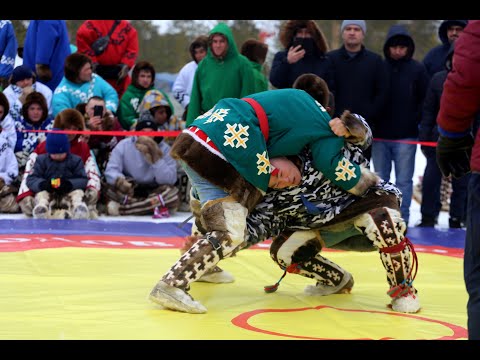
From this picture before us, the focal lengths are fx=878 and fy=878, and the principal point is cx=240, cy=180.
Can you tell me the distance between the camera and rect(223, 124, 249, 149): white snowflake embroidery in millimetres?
4129

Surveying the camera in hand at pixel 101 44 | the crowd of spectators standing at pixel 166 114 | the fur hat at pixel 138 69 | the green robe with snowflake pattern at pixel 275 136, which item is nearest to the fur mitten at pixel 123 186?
the crowd of spectators standing at pixel 166 114

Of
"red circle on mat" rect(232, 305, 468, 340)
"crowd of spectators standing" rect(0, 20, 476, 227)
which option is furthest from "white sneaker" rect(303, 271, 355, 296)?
"crowd of spectators standing" rect(0, 20, 476, 227)

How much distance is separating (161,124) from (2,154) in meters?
1.64

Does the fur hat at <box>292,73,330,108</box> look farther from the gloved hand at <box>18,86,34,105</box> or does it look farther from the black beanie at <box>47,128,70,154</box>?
the gloved hand at <box>18,86,34,105</box>

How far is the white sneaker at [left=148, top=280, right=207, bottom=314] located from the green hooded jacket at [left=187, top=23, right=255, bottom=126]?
3.99 meters

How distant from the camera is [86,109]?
8.89 m

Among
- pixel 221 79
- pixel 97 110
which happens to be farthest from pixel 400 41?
pixel 97 110

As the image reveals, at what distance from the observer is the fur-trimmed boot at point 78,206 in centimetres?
783

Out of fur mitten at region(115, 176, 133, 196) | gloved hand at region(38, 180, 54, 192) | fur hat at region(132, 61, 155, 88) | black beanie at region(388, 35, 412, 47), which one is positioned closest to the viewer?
gloved hand at region(38, 180, 54, 192)

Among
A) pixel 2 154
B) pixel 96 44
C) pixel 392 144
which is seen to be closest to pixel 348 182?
pixel 392 144

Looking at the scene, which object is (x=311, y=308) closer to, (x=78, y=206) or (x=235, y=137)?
(x=235, y=137)

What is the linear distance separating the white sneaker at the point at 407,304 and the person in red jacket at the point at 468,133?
1348 millimetres

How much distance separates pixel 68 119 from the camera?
846 centimetres

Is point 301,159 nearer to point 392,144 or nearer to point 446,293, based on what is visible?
point 446,293
